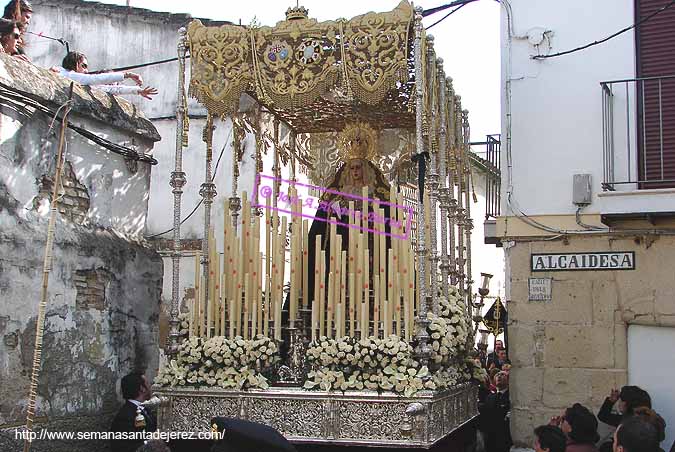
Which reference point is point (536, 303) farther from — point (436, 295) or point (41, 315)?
point (41, 315)

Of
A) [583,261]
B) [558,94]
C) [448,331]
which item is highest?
[558,94]

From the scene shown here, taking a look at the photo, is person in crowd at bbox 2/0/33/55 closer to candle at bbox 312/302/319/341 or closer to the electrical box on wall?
candle at bbox 312/302/319/341

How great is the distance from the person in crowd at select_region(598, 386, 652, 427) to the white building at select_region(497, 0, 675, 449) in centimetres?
29

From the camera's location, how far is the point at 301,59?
272 inches

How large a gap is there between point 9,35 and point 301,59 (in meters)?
2.27

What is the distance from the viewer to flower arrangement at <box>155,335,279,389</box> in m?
6.58

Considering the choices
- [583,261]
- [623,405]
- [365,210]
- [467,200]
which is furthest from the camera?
[467,200]

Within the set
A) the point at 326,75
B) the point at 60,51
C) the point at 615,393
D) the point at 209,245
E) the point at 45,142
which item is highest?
the point at 60,51

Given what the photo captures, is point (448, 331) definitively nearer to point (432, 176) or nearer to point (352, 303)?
point (352, 303)

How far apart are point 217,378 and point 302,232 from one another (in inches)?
54.4

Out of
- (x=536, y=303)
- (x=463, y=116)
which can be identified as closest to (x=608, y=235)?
(x=536, y=303)

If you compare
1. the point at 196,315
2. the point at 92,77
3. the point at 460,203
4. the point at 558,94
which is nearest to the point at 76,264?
the point at 196,315

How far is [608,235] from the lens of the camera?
7.39 metres

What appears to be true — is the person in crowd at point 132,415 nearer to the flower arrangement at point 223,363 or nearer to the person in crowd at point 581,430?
the flower arrangement at point 223,363
